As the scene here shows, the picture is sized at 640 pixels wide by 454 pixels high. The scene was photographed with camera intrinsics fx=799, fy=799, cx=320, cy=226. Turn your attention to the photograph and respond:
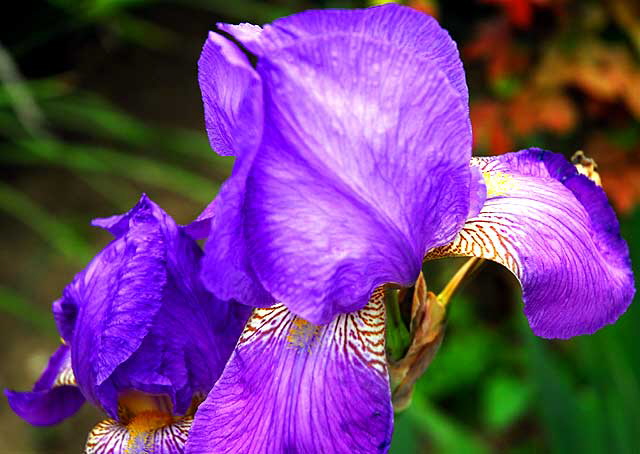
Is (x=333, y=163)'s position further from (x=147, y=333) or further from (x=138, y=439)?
(x=138, y=439)

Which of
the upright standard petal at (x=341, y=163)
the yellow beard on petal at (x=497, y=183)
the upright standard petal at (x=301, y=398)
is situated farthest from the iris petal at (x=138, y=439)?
the yellow beard on petal at (x=497, y=183)

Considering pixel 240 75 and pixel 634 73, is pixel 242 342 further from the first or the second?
pixel 634 73

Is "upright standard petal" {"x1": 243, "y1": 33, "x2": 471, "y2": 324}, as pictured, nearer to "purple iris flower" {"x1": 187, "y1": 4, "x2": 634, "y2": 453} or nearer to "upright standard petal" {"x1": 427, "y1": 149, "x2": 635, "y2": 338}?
"purple iris flower" {"x1": 187, "y1": 4, "x2": 634, "y2": 453}

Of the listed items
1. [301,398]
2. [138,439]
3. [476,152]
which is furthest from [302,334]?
[476,152]

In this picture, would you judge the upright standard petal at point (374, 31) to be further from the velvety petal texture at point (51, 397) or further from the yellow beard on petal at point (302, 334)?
Result: the velvety petal texture at point (51, 397)

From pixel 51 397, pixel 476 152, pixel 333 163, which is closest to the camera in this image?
pixel 333 163

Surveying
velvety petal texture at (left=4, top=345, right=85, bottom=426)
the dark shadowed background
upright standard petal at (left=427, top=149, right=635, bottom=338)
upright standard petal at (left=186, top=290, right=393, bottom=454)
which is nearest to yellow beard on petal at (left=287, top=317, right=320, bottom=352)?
upright standard petal at (left=186, top=290, right=393, bottom=454)
